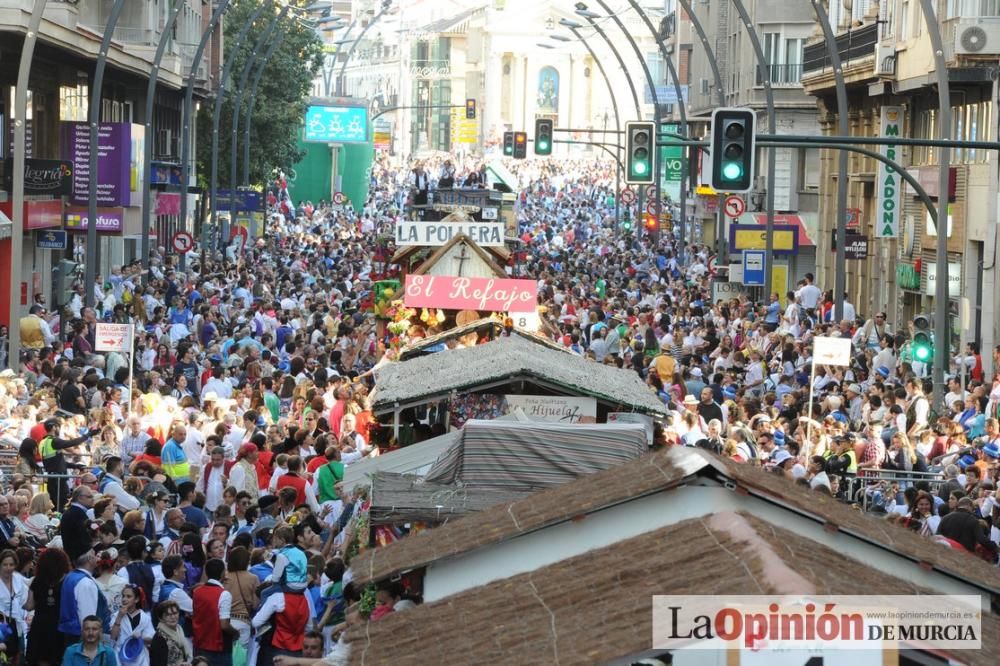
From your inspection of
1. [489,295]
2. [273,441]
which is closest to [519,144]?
[489,295]

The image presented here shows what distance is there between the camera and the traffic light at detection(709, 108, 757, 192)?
18.0 m

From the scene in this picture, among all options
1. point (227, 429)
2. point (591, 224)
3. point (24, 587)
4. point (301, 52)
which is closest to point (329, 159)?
point (591, 224)

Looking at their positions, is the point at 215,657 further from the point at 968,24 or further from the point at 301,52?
the point at 301,52

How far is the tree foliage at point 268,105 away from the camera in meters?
67.7

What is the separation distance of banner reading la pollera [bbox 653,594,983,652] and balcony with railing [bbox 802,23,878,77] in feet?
120

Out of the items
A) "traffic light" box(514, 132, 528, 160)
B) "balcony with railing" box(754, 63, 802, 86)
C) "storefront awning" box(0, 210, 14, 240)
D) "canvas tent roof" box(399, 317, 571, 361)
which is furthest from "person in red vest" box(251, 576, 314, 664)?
"traffic light" box(514, 132, 528, 160)

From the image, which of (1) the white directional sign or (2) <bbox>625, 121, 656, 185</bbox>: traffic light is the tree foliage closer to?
(2) <bbox>625, 121, 656, 185</bbox>: traffic light

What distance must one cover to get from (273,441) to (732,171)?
198 inches

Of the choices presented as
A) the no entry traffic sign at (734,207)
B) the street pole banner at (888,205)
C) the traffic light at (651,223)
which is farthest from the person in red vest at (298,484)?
the traffic light at (651,223)

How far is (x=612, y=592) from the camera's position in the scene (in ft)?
22.5

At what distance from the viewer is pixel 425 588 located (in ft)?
27.3

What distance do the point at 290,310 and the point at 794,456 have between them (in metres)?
15.7

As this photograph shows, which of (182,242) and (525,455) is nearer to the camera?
(525,455)

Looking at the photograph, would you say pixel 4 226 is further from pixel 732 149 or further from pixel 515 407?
pixel 515 407
